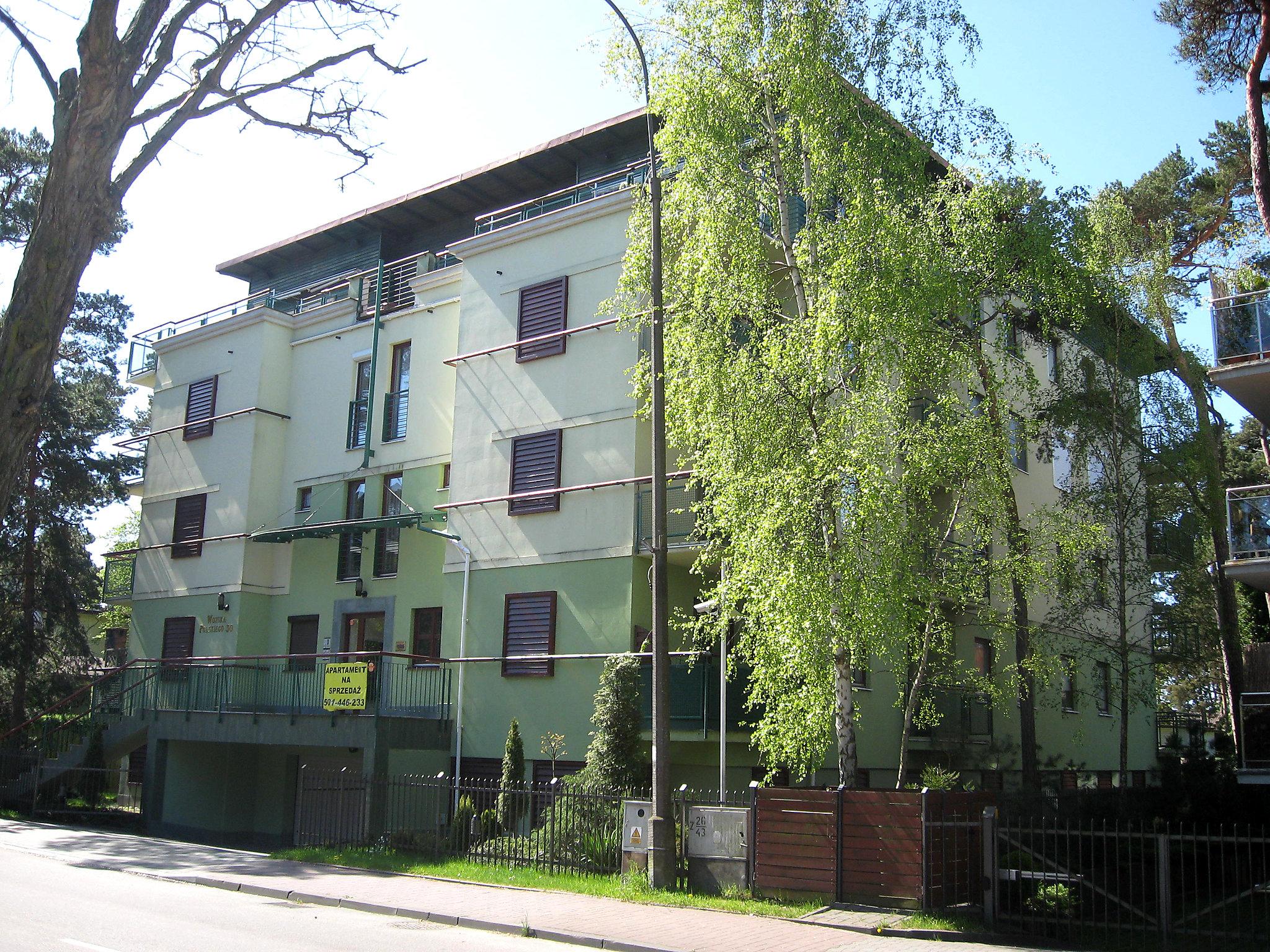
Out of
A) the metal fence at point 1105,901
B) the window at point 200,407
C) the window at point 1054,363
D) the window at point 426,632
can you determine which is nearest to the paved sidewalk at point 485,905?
the metal fence at point 1105,901

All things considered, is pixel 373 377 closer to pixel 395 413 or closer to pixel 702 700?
pixel 395 413

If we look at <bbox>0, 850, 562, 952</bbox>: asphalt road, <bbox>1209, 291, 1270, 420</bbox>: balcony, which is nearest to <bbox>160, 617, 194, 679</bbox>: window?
<bbox>0, 850, 562, 952</bbox>: asphalt road

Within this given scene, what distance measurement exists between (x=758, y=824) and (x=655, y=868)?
1.46m

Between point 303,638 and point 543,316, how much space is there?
10.2 meters

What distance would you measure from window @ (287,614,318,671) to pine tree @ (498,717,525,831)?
786cm

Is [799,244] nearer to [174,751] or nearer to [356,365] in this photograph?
[356,365]

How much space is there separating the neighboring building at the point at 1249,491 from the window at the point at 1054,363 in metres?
4.02

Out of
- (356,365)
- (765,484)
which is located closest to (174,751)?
(356,365)

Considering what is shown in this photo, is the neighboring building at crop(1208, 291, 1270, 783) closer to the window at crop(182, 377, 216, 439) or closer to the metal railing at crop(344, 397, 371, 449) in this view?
the metal railing at crop(344, 397, 371, 449)

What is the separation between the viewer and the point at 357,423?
26.9 metres

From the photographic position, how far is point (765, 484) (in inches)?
586

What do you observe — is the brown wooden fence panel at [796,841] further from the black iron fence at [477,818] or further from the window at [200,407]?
the window at [200,407]

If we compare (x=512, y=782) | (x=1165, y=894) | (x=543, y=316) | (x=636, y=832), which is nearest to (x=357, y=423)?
(x=543, y=316)

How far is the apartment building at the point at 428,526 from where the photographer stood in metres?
21.0
